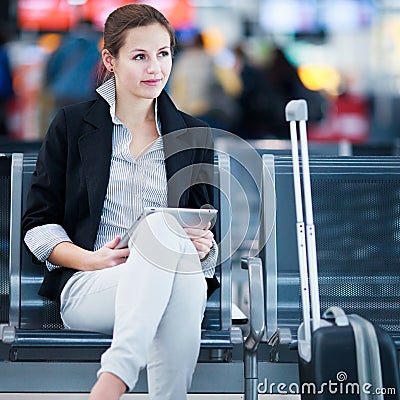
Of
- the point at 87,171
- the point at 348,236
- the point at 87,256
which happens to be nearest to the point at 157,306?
the point at 87,256

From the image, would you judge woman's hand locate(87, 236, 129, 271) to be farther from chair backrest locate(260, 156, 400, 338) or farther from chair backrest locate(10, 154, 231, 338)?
chair backrest locate(260, 156, 400, 338)

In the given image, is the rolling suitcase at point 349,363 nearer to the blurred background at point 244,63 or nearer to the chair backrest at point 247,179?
the chair backrest at point 247,179

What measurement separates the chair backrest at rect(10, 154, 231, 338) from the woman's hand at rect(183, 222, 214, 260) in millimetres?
505

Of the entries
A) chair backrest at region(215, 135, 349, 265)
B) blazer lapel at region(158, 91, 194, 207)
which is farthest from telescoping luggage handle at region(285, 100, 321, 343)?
blazer lapel at region(158, 91, 194, 207)

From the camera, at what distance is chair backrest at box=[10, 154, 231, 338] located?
3746 mm

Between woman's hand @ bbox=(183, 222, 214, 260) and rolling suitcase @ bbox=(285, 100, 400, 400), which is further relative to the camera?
woman's hand @ bbox=(183, 222, 214, 260)

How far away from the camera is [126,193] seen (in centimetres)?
352

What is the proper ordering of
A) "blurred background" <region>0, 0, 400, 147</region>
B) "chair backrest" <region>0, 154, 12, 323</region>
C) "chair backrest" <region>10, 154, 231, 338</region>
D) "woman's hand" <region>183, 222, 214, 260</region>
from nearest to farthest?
"woman's hand" <region>183, 222, 214, 260</region> < "chair backrest" <region>10, 154, 231, 338</region> < "chair backrest" <region>0, 154, 12, 323</region> < "blurred background" <region>0, 0, 400, 147</region>

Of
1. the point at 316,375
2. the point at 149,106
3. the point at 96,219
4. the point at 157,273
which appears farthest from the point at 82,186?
the point at 316,375

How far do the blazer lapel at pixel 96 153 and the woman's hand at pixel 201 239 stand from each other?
39cm

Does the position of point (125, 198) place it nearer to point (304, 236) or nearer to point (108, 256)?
point (108, 256)

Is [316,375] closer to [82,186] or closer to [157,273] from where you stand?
[157,273]

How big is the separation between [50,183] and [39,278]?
1.41 ft

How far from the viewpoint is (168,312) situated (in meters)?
3.15
